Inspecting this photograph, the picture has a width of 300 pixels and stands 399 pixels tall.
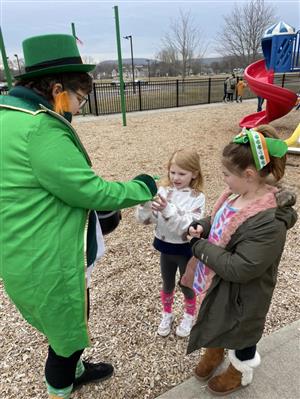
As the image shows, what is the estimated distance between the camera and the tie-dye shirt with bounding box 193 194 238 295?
5.70 ft

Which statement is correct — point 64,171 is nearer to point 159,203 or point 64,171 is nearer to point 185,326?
point 159,203

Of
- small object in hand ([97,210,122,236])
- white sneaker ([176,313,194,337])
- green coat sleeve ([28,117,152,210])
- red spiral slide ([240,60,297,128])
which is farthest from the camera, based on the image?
red spiral slide ([240,60,297,128])

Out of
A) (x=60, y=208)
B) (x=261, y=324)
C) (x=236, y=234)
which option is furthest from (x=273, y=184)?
(x=60, y=208)

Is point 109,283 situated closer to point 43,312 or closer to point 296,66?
point 43,312

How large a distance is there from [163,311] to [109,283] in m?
0.77

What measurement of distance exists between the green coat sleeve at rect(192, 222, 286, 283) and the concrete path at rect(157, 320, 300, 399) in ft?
3.06

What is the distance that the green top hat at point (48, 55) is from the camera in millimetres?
1356

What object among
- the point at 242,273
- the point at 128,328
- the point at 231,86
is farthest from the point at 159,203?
the point at 231,86

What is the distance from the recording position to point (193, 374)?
2.18m

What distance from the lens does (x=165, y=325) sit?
252 centimetres

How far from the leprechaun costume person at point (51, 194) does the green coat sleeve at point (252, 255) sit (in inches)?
19.5

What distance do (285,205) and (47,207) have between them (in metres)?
1.05

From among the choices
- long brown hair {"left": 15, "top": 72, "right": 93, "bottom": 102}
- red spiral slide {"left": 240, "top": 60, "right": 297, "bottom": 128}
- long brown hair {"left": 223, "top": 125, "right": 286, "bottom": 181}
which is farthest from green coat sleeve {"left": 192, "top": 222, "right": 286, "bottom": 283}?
red spiral slide {"left": 240, "top": 60, "right": 297, "bottom": 128}

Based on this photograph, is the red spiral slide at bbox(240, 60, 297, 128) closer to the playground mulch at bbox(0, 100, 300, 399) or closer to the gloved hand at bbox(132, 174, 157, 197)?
the playground mulch at bbox(0, 100, 300, 399)
